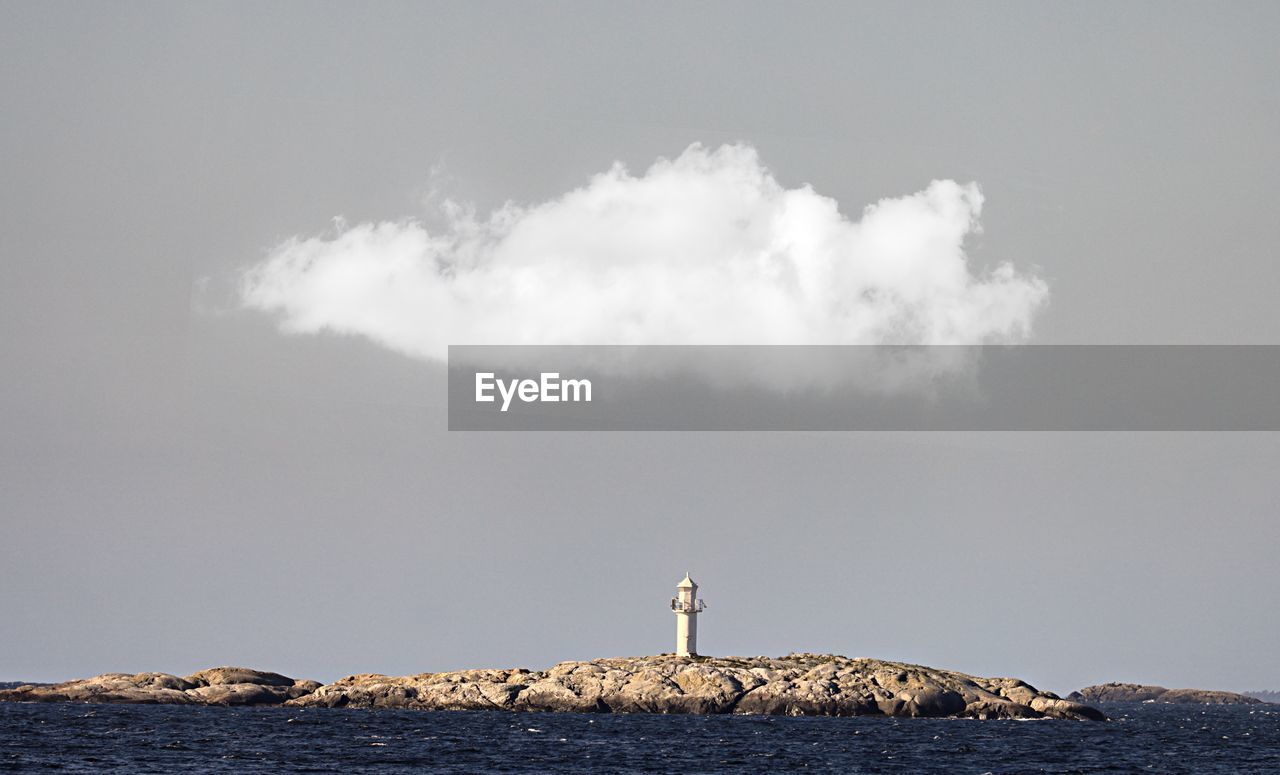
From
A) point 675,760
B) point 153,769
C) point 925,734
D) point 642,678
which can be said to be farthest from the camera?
point 642,678

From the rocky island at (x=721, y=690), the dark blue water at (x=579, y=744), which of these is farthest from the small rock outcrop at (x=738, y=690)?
the dark blue water at (x=579, y=744)

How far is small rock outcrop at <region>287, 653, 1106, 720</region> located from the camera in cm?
13775

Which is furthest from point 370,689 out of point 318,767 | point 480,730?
point 318,767

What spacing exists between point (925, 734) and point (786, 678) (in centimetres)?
2542

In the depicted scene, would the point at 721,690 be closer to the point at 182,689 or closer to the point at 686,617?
the point at 686,617

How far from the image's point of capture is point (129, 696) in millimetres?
163000

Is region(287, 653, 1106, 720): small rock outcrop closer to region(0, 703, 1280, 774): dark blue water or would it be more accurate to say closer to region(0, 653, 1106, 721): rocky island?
region(0, 653, 1106, 721): rocky island

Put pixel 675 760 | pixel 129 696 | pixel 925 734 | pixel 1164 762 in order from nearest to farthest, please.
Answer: pixel 675 760, pixel 1164 762, pixel 925 734, pixel 129 696

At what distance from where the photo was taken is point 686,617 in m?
146

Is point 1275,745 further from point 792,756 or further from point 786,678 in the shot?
point 792,756

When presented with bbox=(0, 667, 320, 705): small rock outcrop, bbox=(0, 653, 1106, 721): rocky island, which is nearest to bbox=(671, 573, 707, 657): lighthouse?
bbox=(0, 653, 1106, 721): rocky island

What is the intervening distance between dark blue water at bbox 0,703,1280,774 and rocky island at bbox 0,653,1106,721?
10.3ft

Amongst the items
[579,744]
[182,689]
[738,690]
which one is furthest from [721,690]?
[182,689]

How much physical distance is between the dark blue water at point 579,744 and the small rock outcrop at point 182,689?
15067 mm
